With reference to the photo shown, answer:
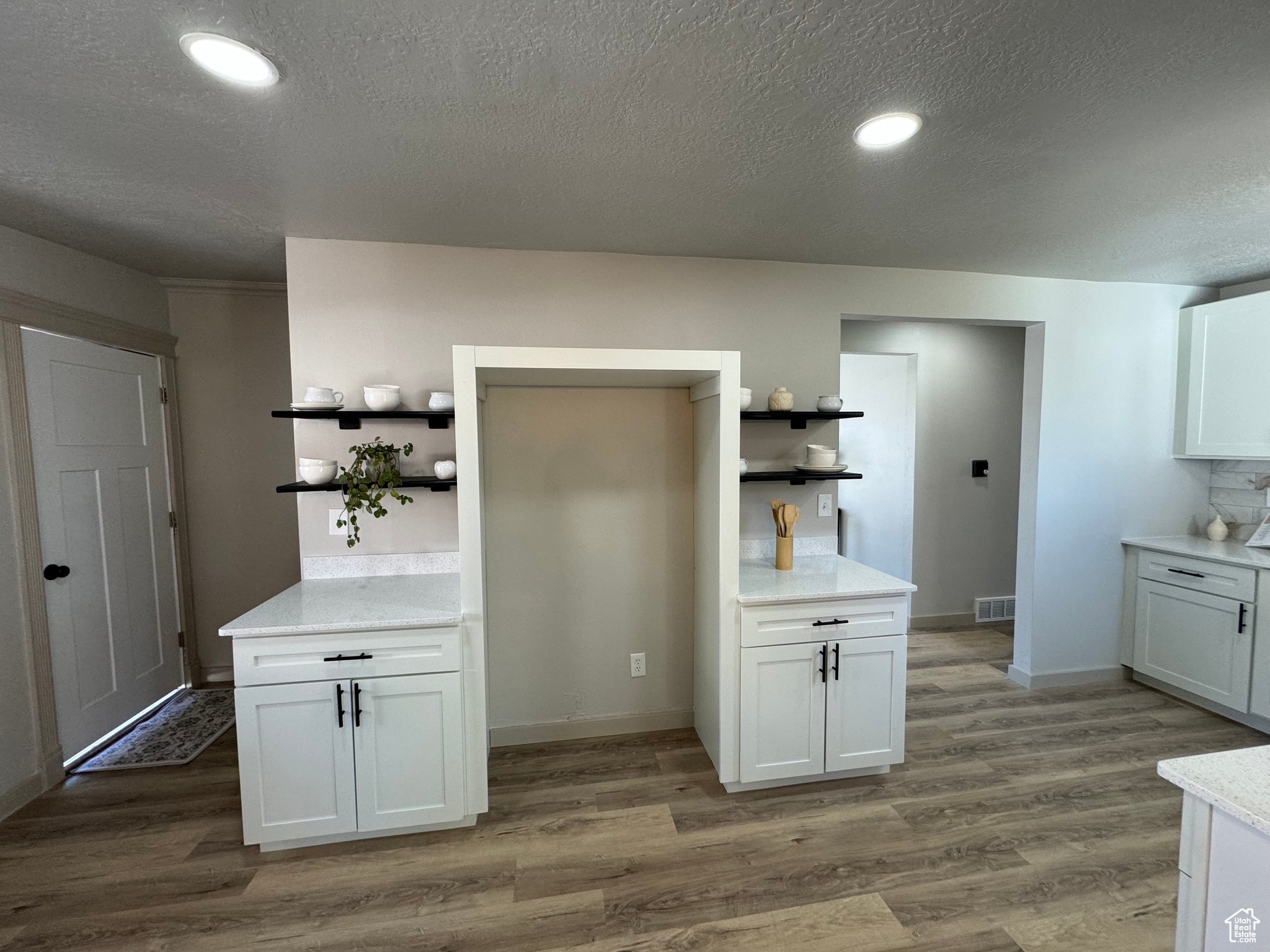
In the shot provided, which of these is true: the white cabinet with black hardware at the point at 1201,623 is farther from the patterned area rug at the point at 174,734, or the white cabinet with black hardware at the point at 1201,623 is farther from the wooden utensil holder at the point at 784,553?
the patterned area rug at the point at 174,734

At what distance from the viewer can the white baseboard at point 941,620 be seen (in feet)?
14.0

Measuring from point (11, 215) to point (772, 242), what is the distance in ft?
10.2

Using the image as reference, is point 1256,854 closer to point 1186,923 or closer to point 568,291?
Answer: point 1186,923

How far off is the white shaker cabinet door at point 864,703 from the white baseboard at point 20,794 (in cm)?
330

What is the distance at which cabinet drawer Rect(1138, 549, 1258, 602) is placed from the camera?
9.07ft

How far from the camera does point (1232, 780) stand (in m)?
0.99

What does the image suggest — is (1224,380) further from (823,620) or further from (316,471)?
(316,471)

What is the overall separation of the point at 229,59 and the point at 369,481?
4.75 feet

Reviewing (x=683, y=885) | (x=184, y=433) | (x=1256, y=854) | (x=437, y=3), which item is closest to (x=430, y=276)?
(x=437, y=3)

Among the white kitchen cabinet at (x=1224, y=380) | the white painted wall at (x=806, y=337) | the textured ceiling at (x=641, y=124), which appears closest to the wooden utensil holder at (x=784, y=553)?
the white painted wall at (x=806, y=337)

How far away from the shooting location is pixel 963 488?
4.21 m

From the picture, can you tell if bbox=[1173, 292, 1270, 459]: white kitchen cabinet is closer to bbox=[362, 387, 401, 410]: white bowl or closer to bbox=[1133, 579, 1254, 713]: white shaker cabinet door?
bbox=[1133, 579, 1254, 713]: white shaker cabinet door

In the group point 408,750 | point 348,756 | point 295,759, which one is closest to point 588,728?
point 408,750

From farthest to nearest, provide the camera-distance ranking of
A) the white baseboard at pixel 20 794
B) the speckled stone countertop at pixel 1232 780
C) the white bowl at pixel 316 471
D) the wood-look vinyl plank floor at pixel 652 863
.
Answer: the white bowl at pixel 316 471
the white baseboard at pixel 20 794
the wood-look vinyl plank floor at pixel 652 863
the speckled stone countertop at pixel 1232 780
